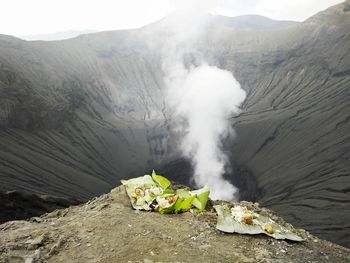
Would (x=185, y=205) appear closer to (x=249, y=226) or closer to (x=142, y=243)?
(x=249, y=226)

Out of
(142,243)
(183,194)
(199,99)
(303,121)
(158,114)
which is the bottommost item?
(142,243)

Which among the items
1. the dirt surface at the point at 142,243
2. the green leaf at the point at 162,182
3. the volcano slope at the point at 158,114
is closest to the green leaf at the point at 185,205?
the dirt surface at the point at 142,243

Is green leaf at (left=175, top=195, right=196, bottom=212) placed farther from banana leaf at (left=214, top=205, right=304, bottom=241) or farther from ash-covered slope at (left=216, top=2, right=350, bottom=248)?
ash-covered slope at (left=216, top=2, right=350, bottom=248)

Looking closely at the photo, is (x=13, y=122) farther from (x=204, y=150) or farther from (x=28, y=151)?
(x=204, y=150)

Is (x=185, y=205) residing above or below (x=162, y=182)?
below

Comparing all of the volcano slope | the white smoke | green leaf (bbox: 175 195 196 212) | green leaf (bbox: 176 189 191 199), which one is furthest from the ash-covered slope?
green leaf (bbox: 175 195 196 212)

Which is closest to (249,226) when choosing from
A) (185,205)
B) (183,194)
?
(185,205)
